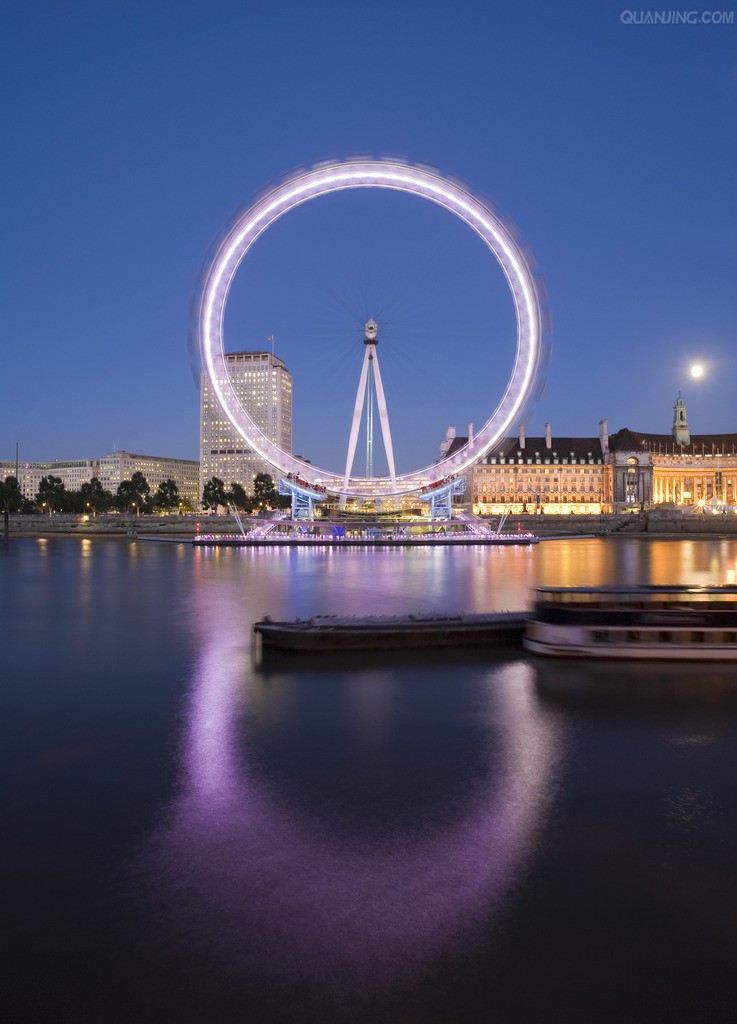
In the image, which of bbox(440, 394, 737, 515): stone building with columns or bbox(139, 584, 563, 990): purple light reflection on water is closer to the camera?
bbox(139, 584, 563, 990): purple light reflection on water

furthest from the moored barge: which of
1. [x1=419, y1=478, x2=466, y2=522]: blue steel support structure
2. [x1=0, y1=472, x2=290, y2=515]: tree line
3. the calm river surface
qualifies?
[x1=0, y1=472, x2=290, y2=515]: tree line

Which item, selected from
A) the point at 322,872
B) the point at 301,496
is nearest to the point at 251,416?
the point at 301,496

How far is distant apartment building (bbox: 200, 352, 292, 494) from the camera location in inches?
6900

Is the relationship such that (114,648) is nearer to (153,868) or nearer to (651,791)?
(153,868)

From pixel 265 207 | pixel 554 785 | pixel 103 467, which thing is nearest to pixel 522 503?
pixel 265 207

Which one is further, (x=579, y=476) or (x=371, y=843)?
(x=579, y=476)

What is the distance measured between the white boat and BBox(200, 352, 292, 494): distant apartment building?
159069mm

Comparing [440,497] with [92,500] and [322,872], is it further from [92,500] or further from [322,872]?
[322,872]

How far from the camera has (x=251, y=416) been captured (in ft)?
579

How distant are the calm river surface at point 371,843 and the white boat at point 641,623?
2.45 feet

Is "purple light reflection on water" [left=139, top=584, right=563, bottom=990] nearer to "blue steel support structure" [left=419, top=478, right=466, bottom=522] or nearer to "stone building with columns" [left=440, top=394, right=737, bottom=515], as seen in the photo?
"blue steel support structure" [left=419, top=478, right=466, bottom=522]

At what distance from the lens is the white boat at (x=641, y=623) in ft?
55.8

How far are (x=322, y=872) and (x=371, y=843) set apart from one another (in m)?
0.78

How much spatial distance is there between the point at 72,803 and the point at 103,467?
192m
